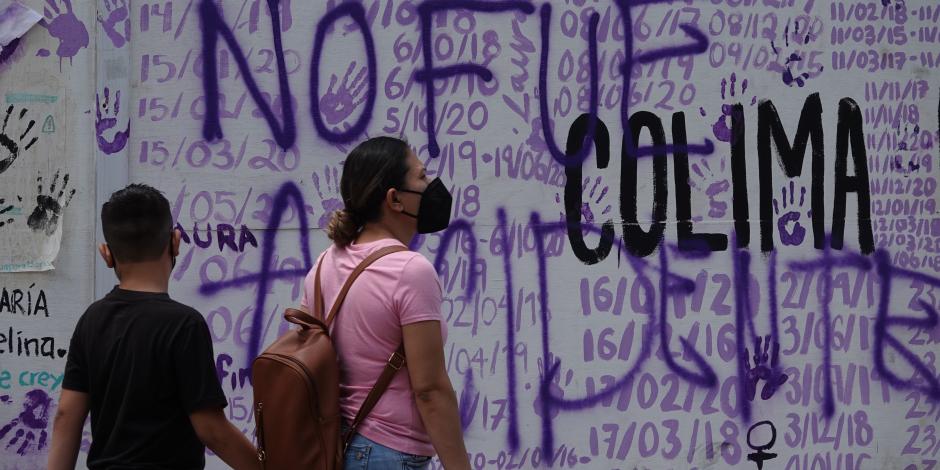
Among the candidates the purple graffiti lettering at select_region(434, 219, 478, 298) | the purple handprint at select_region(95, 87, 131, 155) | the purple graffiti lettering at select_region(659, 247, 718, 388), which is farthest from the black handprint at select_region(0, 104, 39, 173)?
the purple graffiti lettering at select_region(659, 247, 718, 388)

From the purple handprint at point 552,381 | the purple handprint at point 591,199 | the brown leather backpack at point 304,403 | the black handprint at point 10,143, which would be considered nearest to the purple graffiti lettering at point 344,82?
the purple handprint at point 591,199

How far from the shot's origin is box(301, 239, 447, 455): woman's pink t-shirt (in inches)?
110

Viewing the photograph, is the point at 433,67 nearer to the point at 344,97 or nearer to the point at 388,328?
the point at 344,97

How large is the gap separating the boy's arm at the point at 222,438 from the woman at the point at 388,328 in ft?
0.82

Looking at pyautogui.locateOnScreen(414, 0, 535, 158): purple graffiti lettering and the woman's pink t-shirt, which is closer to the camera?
the woman's pink t-shirt

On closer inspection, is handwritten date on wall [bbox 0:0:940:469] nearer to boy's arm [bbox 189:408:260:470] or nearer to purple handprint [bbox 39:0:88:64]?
purple handprint [bbox 39:0:88:64]

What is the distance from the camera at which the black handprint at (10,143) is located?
476cm

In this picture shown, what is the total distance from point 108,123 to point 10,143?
40cm

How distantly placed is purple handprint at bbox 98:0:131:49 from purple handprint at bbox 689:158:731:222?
2506 mm

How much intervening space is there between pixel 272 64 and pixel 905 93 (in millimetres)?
2846

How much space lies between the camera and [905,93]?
5.25 metres

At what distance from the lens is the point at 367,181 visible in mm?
2955

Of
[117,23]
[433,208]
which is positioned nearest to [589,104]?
[117,23]

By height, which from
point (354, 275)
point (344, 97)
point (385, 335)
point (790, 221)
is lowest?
point (385, 335)
